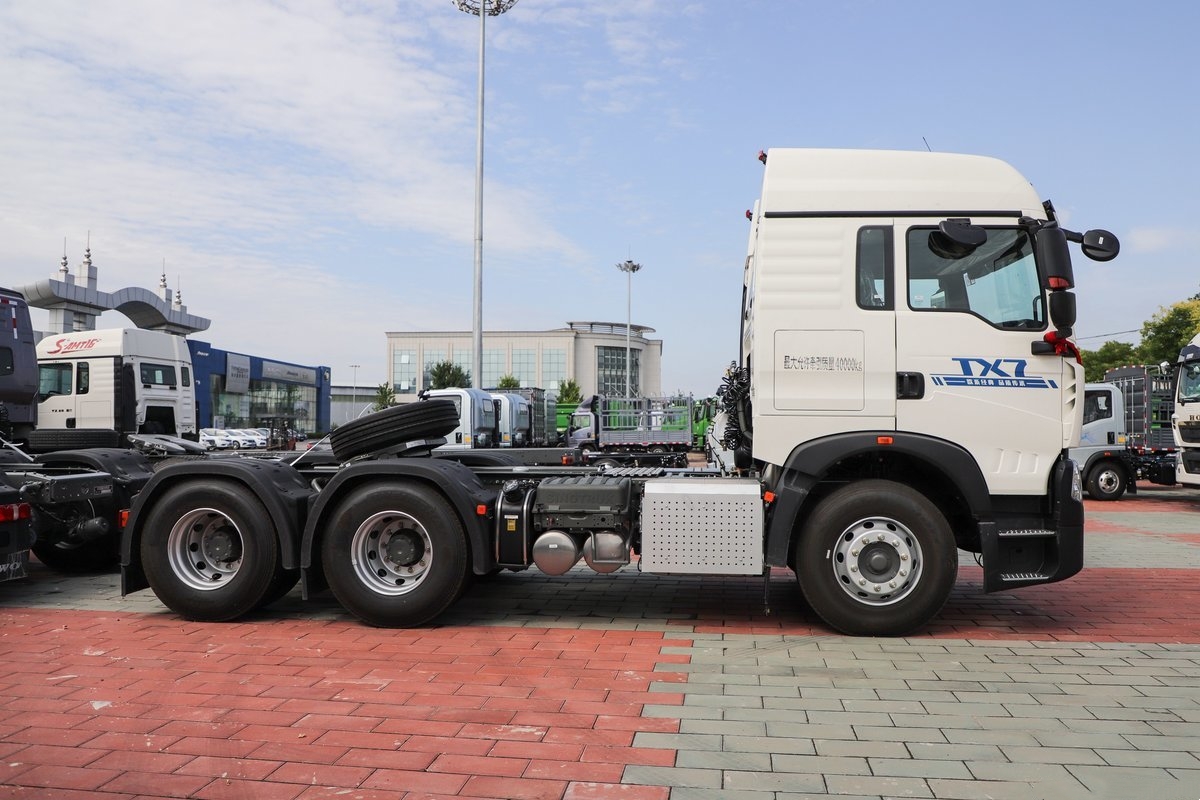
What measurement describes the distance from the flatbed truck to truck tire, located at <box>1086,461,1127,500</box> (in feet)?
49.5

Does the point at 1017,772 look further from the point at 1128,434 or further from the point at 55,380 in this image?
the point at 1128,434

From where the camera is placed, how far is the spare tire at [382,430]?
730 cm

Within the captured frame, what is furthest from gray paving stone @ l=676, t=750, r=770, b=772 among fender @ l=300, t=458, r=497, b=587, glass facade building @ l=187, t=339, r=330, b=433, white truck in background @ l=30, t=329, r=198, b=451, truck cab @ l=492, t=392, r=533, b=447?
glass facade building @ l=187, t=339, r=330, b=433

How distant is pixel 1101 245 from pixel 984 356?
1.05 meters

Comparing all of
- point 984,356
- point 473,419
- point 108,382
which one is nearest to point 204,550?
point 984,356

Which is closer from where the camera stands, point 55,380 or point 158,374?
point 55,380

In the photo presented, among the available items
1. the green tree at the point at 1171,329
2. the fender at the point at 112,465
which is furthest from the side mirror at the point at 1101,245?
the green tree at the point at 1171,329

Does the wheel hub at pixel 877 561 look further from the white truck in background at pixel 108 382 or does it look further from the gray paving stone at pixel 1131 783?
the white truck in background at pixel 108 382

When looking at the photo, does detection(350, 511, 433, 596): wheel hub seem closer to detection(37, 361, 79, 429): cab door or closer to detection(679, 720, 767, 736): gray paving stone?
detection(679, 720, 767, 736): gray paving stone

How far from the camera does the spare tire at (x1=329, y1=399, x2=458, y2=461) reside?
730 cm

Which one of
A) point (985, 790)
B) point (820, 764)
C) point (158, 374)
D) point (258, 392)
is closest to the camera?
point (985, 790)

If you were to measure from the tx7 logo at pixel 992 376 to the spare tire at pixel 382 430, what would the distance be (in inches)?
155

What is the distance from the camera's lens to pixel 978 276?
6395 mm

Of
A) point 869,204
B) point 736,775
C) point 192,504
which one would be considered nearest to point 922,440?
point 869,204
